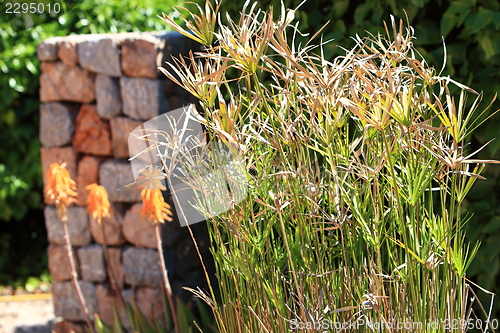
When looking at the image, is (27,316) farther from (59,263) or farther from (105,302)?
(105,302)

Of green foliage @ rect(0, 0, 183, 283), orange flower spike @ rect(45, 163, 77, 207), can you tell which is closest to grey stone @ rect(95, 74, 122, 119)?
orange flower spike @ rect(45, 163, 77, 207)

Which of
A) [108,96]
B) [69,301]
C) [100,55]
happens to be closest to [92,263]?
[69,301]

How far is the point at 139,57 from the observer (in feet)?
8.05

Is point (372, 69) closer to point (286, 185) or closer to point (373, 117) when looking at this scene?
point (373, 117)

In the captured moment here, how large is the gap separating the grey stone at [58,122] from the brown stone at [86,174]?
0.52 feet

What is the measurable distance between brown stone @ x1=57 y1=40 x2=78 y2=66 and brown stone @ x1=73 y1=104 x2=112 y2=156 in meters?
0.23

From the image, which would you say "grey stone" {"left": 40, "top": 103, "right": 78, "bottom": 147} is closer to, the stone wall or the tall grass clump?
the stone wall

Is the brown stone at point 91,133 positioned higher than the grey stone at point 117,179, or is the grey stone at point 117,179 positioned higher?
the brown stone at point 91,133

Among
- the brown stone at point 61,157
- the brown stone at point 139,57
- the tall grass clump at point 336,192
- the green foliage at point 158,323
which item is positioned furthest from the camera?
the brown stone at point 61,157

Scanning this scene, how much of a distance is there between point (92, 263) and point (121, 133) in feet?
2.32

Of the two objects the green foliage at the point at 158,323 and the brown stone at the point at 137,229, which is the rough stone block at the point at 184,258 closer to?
the brown stone at the point at 137,229

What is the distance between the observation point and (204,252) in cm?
269

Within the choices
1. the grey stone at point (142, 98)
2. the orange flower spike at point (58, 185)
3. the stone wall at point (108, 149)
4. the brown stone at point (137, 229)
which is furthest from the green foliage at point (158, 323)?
the grey stone at point (142, 98)

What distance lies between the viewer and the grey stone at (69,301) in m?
2.78
